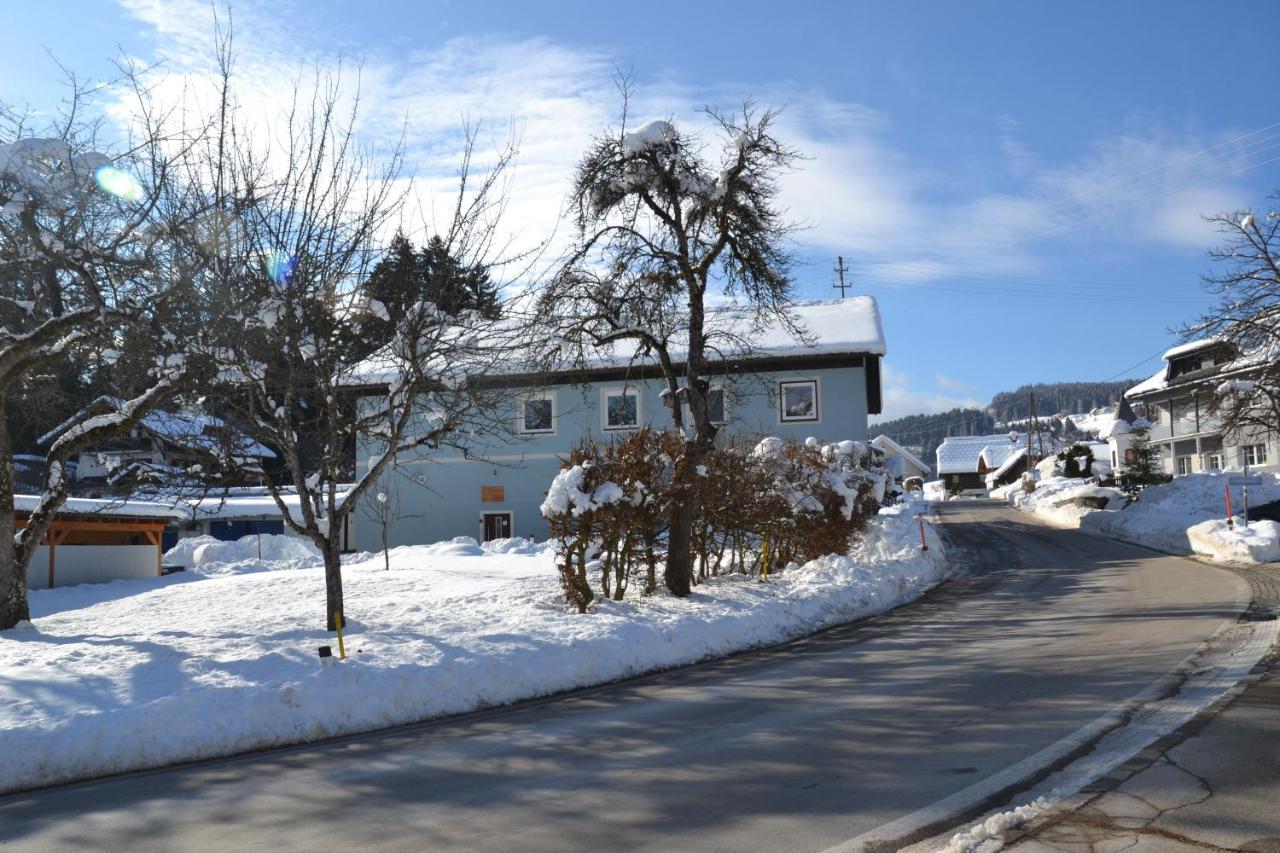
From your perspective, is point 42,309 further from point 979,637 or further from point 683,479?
point 979,637

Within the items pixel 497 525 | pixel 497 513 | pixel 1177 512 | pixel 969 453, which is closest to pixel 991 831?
pixel 497 513

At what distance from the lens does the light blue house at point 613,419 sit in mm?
29031

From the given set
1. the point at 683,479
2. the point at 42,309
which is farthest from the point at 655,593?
the point at 42,309

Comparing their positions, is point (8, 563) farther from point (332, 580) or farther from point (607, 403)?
point (607, 403)

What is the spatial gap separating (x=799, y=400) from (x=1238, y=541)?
12802 millimetres

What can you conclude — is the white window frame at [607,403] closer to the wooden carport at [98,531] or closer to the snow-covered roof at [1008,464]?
the wooden carport at [98,531]

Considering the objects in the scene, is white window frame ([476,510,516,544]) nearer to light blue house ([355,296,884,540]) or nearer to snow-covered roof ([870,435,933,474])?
light blue house ([355,296,884,540])

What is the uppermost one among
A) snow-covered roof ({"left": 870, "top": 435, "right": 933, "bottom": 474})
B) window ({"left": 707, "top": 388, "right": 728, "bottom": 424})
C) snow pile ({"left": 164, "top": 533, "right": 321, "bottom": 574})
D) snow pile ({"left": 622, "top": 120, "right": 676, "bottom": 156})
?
snow pile ({"left": 622, "top": 120, "right": 676, "bottom": 156})

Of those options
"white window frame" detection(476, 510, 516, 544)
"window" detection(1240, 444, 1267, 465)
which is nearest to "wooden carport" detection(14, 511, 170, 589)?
"white window frame" detection(476, 510, 516, 544)

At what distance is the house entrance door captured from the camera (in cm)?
3147

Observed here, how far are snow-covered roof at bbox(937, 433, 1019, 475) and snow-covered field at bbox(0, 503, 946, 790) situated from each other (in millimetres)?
94166

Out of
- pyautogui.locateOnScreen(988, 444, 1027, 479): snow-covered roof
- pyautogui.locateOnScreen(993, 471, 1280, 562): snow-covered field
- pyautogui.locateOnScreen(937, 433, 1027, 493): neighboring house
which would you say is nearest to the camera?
pyautogui.locateOnScreen(993, 471, 1280, 562): snow-covered field

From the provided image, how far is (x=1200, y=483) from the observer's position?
3384 cm

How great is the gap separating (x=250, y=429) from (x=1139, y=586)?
598 inches
